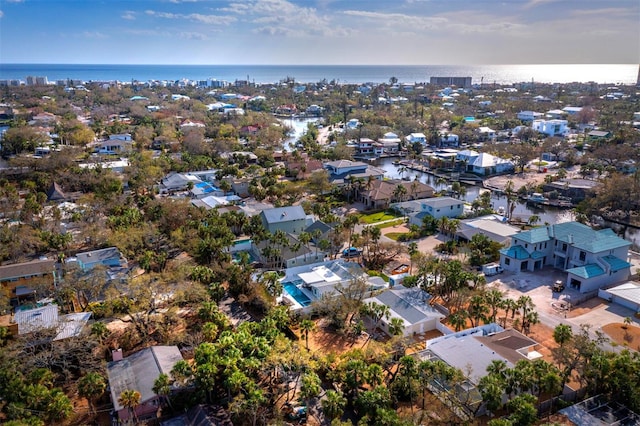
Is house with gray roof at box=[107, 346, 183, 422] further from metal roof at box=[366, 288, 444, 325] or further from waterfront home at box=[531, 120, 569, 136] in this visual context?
waterfront home at box=[531, 120, 569, 136]

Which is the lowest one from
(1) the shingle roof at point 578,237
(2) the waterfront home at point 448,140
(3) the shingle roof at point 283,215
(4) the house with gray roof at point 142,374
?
(4) the house with gray roof at point 142,374

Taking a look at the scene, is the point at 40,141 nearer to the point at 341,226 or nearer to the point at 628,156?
the point at 341,226

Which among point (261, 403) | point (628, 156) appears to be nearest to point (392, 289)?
point (261, 403)

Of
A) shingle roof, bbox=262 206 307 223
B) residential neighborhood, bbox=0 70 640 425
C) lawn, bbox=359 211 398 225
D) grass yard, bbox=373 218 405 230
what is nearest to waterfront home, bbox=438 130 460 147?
residential neighborhood, bbox=0 70 640 425

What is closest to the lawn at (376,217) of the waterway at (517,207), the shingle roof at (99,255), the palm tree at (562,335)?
→ the waterway at (517,207)

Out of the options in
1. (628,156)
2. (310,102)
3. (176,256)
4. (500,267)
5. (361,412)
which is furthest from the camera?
(310,102)

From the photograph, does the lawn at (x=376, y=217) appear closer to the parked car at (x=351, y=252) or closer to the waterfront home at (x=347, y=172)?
the parked car at (x=351, y=252)
